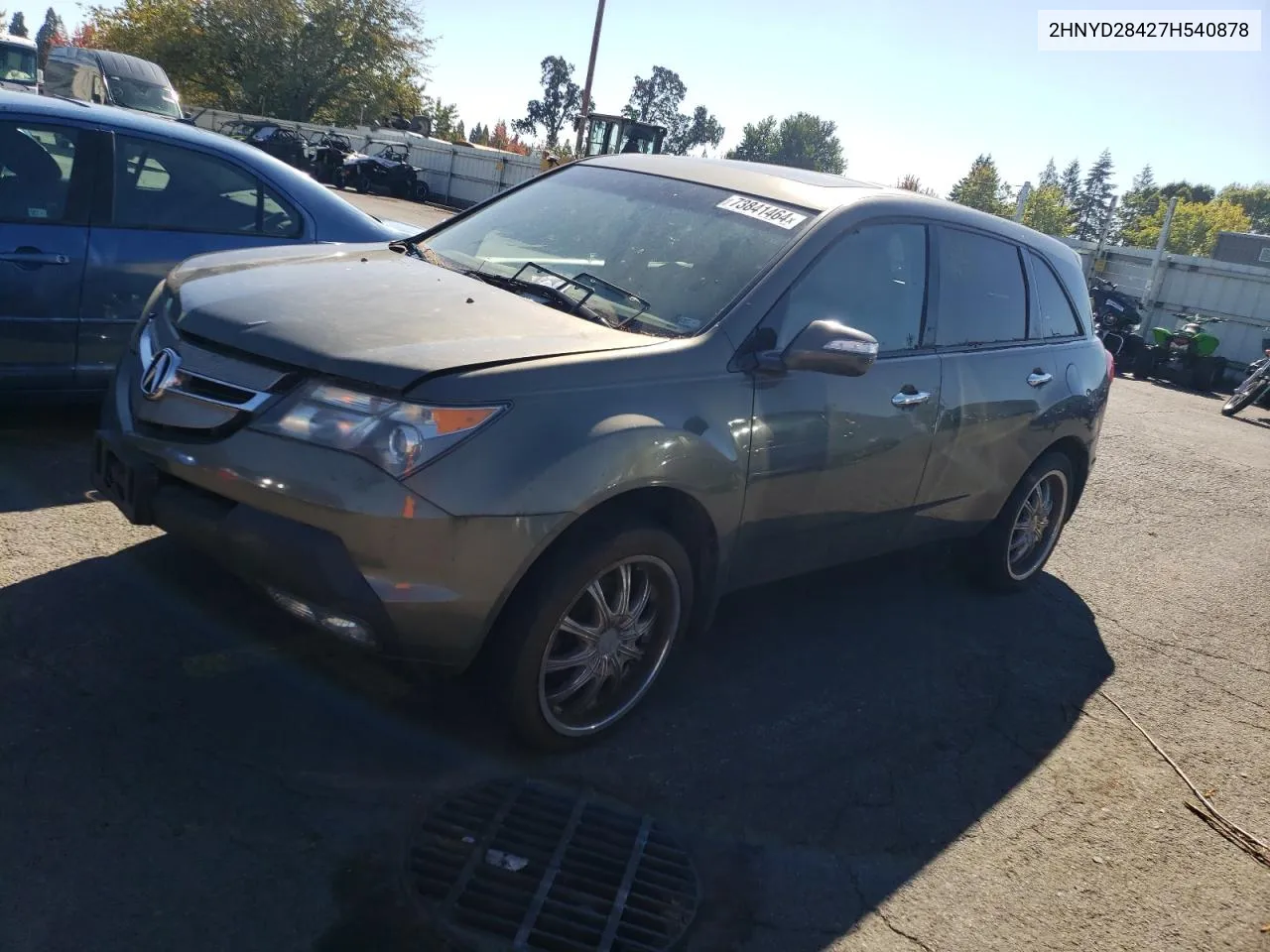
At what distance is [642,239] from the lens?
3994mm

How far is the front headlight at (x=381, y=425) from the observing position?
2793 mm

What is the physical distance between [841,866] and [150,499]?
7.51ft

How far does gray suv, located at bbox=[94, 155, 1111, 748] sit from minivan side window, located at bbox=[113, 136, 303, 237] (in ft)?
5.19

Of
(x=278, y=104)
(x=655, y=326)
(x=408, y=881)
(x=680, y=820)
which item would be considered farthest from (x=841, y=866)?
(x=278, y=104)

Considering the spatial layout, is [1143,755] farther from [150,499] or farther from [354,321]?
[150,499]

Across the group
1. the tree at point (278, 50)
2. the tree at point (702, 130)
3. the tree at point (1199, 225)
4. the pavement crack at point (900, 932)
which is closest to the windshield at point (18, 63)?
the tree at point (278, 50)

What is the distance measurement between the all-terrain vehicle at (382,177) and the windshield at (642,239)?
1144 inches

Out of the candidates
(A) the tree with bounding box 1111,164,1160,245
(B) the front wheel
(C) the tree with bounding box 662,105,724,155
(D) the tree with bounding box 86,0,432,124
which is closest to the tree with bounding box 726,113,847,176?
(C) the tree with bounding box 662,105,724,155

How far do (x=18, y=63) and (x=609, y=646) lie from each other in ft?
89.6

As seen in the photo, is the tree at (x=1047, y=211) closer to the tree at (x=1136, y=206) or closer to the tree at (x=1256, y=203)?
the tree at (x=1136, y=206)

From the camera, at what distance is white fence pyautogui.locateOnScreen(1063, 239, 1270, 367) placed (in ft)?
69.2

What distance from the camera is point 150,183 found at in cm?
529

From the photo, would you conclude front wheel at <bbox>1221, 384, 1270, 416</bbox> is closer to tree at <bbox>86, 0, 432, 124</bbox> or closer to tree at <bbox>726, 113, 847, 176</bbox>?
tree at <bbox>86, 0, 432, 124</bbox>

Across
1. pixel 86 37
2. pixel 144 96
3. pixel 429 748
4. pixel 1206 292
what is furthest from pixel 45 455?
pixel 86 37
